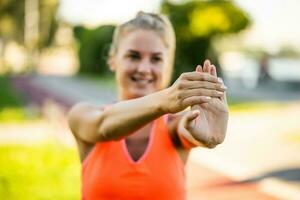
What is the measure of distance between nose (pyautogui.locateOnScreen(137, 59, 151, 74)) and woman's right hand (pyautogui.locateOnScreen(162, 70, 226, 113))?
581mm

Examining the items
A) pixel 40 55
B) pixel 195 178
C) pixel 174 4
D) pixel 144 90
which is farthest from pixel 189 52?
pixel 40 55

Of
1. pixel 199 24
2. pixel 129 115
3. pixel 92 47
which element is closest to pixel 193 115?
pixel 129 115

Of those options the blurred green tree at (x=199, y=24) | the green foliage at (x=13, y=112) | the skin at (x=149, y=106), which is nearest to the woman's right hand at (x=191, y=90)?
the skin at (x=149, y=106)

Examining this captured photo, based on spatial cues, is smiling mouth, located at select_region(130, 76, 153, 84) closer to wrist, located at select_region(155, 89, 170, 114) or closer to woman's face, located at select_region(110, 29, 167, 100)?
woman's face, located at select_region(110, 29, 167, 100)

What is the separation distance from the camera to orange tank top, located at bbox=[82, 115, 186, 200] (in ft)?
7.44

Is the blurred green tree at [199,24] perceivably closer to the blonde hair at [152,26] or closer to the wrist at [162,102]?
the blonde hair at [152,26]

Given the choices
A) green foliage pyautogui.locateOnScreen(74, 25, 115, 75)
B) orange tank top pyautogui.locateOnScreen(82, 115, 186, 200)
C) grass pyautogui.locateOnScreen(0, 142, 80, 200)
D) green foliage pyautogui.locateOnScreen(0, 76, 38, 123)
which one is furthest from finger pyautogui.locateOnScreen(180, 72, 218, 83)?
green foliage pyautogui.locateOnScreen(74, 25, 115, 75)

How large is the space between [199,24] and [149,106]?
21533 mm

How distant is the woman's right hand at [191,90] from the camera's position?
181 centimetres

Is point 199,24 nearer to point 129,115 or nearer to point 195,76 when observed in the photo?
point 129,115

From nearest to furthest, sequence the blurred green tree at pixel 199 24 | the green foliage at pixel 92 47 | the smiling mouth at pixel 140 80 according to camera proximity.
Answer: the smiling mouth at pixel 140 80
the blurred green tree at pixel 199 24
the green foliage at pixel 92 47

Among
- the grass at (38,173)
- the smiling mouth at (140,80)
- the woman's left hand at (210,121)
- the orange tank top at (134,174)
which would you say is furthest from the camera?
the grass at (38,173)

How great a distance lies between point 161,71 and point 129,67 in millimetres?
130

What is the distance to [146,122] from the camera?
2047 millimetres
